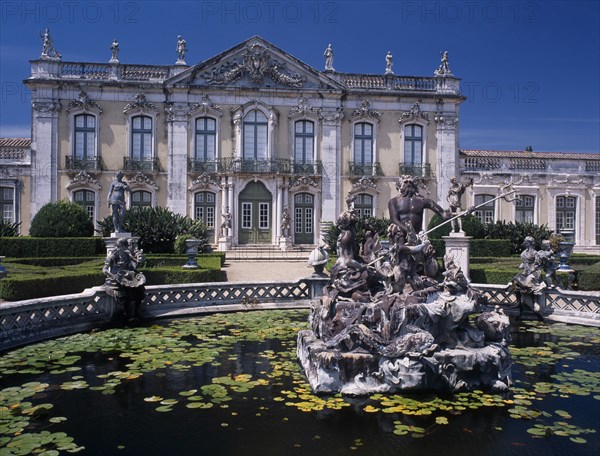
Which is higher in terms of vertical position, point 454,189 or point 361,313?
point 454,189

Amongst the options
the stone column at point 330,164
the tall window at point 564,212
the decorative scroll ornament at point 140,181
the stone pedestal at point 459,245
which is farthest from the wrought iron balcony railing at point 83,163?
the tall window at point 564,212

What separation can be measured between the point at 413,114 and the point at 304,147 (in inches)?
233

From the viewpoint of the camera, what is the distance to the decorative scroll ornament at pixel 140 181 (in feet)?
85.4

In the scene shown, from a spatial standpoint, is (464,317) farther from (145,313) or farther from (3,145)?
(3,145)

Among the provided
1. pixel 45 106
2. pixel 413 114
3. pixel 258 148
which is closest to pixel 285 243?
pixel 258 148

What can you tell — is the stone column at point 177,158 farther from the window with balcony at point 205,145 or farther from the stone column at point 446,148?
the stone column at point 446,148

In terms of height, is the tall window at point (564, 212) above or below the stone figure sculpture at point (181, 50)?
below

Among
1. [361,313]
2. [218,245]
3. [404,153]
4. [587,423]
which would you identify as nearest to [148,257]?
[218,245]

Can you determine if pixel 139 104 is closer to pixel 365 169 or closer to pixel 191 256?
pixel 365 169

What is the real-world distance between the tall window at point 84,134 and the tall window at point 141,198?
2.69 meters

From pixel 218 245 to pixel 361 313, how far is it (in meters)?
20.1

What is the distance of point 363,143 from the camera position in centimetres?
2778

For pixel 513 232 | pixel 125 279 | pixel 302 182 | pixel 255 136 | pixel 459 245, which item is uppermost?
pixel 255 136

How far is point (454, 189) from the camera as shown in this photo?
1594 centimetres
